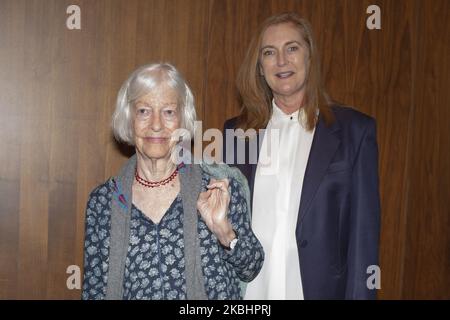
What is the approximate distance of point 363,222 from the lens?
1910 mm

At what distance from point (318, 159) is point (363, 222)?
0.30 metres

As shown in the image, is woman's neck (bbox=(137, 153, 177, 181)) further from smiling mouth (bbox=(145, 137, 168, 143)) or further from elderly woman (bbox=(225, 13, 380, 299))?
elderly woman (bbox=(225, 13, 380, 299))

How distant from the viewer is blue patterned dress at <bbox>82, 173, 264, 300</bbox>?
64.6 inches

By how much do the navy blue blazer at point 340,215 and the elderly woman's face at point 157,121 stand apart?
581mm

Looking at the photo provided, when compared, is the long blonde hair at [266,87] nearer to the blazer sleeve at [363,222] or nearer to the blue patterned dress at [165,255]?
the blazer sleeve at [363,222]

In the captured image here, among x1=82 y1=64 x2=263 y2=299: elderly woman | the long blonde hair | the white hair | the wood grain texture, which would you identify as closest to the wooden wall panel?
the wood grain texture

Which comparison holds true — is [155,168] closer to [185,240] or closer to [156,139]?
[156,139]

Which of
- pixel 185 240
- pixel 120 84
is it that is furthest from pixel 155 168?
pixel 120 84

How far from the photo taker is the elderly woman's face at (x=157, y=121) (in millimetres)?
1696

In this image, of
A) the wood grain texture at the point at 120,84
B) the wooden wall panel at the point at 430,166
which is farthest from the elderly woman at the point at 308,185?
the wooden wall panel at the point at 430,166
